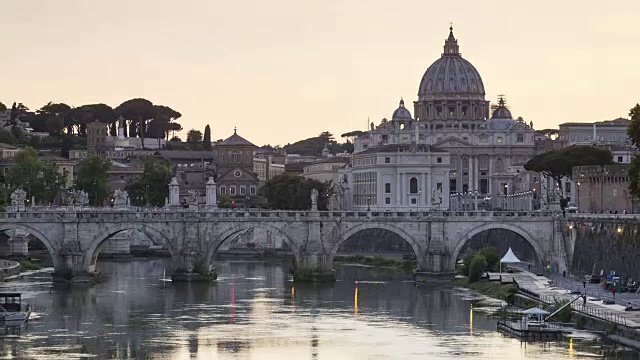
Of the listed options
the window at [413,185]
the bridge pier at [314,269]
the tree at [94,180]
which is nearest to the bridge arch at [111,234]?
the bridge pier at [314,269]

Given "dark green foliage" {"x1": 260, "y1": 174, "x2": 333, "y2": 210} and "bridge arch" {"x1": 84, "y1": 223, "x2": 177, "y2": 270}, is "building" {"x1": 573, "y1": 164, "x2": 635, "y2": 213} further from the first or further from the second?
"dark green foliage" {"x1": 260, "y1": 174, "x2": 333, "y2": 210}

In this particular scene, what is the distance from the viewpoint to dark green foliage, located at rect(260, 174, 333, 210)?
6752 inches

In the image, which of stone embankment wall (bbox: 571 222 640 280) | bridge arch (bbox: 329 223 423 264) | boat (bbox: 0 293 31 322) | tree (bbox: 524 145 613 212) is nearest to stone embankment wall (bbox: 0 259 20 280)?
bridge arch (bbox: 329 223 423 264)

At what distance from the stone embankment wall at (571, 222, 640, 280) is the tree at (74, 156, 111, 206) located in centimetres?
7261

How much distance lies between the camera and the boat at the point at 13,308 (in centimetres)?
8225

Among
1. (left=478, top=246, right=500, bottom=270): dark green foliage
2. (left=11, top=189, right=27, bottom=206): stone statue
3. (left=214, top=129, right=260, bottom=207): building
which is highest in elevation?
(left=214, top=129, right=260, bottom=207): building

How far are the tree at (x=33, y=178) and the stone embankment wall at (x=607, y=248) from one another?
223 ft

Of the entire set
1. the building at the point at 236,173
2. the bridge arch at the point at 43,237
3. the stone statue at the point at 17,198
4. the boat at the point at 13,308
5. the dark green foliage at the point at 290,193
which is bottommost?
the boat at the point at 13,308

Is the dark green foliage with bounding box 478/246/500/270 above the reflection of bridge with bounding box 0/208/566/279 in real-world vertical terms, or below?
below

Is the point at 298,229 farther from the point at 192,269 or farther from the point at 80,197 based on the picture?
the point at 80,197

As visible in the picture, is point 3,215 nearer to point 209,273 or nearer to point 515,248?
point 209,273

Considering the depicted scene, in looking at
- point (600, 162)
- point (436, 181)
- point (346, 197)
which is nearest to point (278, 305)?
point (600, 162)

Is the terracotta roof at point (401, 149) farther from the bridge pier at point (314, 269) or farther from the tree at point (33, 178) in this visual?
the bridge pier at point (314, 269)

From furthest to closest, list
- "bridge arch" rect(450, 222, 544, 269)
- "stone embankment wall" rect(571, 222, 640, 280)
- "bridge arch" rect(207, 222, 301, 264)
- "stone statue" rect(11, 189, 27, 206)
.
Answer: "stone statue" rect(11, 189, 27, 206)
"bridge arch" rect(450, 222, 544, 269)
"bridge arch" rect(207, 222, 301, 264)
"stone embankment wall" rect(571, 222, 640, 280)
